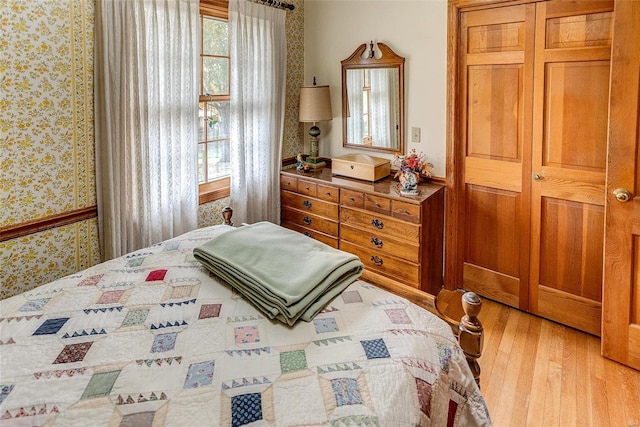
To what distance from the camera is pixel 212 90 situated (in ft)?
10.6

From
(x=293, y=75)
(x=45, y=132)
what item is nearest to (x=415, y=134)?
(x=293, y=75)

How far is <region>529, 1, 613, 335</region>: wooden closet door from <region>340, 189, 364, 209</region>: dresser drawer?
1.11m

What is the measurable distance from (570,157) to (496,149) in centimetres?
45

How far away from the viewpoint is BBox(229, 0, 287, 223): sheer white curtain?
10.4ft

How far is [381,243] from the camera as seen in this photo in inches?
121

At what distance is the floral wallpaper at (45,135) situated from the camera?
211 centimetres

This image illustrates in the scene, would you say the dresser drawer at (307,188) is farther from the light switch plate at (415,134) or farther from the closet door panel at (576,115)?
the closet door panel at (576,115)

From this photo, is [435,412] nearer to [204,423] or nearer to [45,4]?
[204,423]

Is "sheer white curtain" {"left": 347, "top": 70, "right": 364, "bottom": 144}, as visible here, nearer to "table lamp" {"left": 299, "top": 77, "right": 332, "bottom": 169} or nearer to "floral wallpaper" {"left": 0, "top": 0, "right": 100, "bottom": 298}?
"table lamp" {"left": 299, "top": 77, "right": 332, "bottom": 169}

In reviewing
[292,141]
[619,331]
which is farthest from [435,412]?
[292,141]

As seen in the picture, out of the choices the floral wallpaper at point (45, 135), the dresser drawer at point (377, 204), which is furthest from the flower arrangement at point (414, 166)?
the floral wallpaper at point (45, 135)

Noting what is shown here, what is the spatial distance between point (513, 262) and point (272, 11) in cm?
254

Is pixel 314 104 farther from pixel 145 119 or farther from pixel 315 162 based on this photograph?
pixel 145 119

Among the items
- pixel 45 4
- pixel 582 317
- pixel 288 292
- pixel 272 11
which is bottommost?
pixel 582 317
